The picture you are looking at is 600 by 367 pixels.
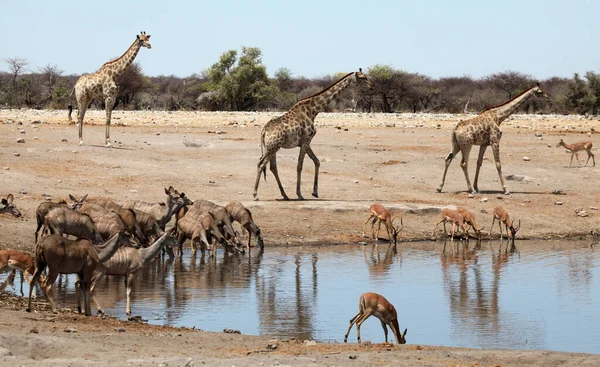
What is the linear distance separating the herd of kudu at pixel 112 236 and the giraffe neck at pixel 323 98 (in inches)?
177

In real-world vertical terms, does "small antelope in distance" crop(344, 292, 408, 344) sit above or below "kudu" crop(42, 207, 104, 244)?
below

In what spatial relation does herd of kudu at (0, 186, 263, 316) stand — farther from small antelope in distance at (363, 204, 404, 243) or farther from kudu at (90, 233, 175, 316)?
small antelope in distance at (363, 204, 404, 243)

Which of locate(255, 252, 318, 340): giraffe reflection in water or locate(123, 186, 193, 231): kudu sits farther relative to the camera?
locate(123, 186, 193, 231): kudu

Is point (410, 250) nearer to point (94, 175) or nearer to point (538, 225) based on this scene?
point (538, 225)

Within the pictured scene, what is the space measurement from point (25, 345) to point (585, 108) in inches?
1867

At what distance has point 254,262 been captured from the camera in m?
18.5

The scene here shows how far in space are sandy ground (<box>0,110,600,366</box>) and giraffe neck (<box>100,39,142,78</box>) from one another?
2235mm

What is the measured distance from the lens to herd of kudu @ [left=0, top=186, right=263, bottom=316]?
12.5m

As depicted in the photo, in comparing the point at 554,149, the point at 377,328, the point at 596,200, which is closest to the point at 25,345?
the point at 377,328

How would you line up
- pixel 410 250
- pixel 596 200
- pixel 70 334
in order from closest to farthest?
pixel 70 334, pixel 410 250, pixel 596 200

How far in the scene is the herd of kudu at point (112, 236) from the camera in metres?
12.5

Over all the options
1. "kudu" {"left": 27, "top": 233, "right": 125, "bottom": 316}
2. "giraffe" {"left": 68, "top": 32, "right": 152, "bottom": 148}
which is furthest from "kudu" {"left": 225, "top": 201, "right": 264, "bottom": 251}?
"giraffe" {"left": 68, "top": 32, "right": 152, "bottom": 148}

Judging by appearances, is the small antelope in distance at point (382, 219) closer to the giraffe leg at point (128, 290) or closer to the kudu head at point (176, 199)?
the kudu head at point (176, 199)

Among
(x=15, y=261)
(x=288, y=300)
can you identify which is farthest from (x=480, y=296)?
(x=15, y=261)
